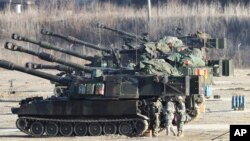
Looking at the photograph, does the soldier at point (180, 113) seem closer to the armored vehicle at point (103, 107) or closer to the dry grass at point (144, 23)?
the armored vehicle at point (103, 107)

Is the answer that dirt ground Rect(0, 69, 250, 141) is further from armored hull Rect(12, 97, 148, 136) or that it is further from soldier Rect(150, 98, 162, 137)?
armored hull Rect(12, 97, 148, 136)

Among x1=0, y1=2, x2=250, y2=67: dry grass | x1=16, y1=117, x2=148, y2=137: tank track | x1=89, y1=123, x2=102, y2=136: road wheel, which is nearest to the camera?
x1=16, y1=117, x2=148, y2=137: tank track

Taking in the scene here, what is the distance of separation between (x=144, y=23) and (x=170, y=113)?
58776 mm

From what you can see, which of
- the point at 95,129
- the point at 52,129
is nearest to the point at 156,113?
the point at 95,129

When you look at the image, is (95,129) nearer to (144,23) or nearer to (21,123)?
(21,123)

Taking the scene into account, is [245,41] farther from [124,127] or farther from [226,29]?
[124,127]

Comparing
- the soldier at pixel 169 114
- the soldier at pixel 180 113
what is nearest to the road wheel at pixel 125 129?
the soldier at pixel 169 114

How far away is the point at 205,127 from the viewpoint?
3494cm

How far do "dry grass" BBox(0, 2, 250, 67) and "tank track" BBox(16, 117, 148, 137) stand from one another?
51.4m

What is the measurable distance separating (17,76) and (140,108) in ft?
145

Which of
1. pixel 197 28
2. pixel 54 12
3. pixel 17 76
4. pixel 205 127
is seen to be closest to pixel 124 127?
pixel 205 127

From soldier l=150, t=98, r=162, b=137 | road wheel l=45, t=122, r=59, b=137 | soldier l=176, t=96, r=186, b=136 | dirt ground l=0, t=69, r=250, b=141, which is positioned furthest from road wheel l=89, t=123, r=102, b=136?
soldier l=176, t=96, r=186, b=136

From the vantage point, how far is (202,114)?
3972 cm

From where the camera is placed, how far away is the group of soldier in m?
31.9
